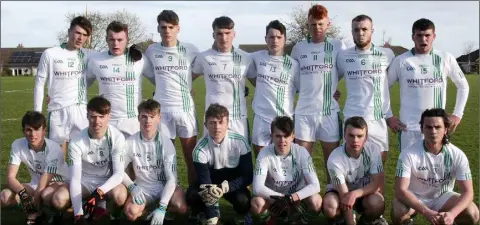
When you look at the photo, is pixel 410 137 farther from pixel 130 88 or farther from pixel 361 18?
pixel 130 88

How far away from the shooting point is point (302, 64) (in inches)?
222

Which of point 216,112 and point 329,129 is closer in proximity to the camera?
point 216,112

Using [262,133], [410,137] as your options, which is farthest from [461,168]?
[262,133]

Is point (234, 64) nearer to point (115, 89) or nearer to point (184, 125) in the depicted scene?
point (184, 125)

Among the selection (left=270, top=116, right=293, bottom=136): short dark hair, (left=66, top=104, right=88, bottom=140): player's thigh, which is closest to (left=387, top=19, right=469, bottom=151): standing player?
(left=270, top=116, right=293, bottom=136): short dark hair

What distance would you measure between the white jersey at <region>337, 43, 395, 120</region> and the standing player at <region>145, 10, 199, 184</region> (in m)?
1.66

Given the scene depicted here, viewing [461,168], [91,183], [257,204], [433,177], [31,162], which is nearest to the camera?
[461,168]

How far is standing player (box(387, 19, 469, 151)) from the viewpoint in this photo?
17.5ft

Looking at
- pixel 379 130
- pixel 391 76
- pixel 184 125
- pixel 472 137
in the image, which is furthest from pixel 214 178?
pixel 472 137

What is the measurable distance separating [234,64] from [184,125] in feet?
2.74

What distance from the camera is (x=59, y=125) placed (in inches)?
228

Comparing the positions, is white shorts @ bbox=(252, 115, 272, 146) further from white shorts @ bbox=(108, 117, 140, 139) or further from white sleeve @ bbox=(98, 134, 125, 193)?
white sleeve @ bbox=(98, 134, 125, 193)

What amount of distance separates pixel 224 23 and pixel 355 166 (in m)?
1.96

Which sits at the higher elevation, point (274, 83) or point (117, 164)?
point (274, 83)
